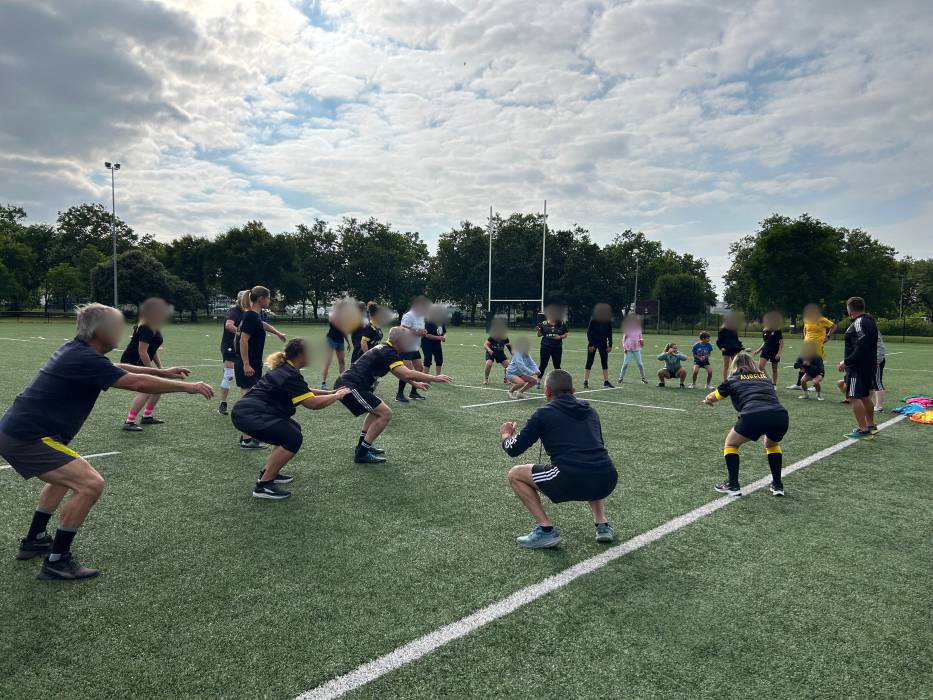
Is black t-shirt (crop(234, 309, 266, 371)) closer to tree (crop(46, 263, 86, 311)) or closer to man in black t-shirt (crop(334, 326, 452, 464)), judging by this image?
man in black t-shirt (crop(334, 326, 452, 464))

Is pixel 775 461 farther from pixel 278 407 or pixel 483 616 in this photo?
pixel 278 407

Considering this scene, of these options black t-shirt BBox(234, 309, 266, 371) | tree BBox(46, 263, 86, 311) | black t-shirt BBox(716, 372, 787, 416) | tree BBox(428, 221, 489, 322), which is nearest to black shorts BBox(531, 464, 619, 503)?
black t-shirt BBox(716, 372, 787, 416)

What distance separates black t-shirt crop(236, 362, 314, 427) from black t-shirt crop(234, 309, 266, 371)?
2.82 meters

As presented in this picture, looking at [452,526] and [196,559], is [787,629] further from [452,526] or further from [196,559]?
[196,559]

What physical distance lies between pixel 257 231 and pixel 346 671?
73829 millimetres

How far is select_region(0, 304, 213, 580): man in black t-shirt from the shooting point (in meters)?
3.96

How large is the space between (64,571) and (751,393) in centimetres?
612

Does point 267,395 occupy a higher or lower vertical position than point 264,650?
higher

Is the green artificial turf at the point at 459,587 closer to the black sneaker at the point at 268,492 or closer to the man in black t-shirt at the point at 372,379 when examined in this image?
the black sneaker at the point at 268,492

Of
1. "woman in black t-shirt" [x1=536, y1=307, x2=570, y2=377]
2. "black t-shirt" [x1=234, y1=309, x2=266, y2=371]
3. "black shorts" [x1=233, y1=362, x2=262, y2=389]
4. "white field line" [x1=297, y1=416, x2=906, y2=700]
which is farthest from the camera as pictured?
"woman in black t-shirt" [x1=536, y1=307, x2=570, y2=377]

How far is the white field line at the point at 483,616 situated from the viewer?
295 cm

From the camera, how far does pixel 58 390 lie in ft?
13.2

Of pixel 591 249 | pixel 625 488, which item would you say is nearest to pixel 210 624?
pixel 625 488

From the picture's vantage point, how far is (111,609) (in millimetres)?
3693
